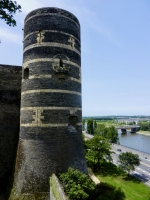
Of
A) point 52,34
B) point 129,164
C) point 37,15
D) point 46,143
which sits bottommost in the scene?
point 129,164

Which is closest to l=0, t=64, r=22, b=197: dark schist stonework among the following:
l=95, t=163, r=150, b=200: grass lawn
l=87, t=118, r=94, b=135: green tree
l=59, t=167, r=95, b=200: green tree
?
l=59, t=167, r=95, b=200: green tree

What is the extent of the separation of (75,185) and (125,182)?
20.9 meters

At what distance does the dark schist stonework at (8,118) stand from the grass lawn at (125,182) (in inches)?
570

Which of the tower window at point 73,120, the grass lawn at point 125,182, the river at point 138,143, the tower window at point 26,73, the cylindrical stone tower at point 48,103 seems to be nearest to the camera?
the cylindrical stone tower at point 48,103

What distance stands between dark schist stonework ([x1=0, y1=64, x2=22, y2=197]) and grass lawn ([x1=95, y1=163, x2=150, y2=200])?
14.5 m

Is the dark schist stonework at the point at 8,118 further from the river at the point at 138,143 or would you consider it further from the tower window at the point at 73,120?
the river at the point at 138,143

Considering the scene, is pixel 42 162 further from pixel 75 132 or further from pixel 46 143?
pixel 75 132

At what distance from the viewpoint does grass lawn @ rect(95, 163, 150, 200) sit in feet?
78.8

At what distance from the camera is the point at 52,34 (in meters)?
14.2

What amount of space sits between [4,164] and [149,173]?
31069 mm

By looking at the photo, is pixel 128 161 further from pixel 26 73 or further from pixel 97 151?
pixel 26 73

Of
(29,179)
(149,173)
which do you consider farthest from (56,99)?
(149,173)

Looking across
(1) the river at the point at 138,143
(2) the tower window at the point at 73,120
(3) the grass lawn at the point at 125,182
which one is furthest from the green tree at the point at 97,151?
(1) the river at the point at 138,143

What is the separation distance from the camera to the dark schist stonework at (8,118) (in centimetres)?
1537
